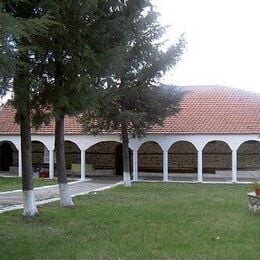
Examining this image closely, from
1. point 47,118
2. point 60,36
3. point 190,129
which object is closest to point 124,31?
point 60,36

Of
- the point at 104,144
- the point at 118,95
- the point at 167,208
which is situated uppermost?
the point at 118,95

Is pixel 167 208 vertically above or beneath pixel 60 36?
beneath

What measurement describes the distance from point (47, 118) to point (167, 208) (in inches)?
165

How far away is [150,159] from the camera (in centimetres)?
3003

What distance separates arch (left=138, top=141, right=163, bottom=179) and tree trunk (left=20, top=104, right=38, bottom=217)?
16846mm

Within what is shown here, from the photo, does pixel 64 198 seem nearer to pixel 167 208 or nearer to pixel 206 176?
pixel 167 208

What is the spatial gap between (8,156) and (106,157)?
6.67 meters

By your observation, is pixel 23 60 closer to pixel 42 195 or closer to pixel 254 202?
pixel 254 202

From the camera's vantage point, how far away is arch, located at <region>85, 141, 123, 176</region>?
30781mm

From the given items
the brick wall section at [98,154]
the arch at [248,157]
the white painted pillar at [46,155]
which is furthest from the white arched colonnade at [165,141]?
the brick wall section at [98,154]

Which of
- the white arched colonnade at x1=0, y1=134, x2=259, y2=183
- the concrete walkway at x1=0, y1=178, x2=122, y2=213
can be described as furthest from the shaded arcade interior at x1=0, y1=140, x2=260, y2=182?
the concrete walkway at x1=0, y1=178, x2=122, y2=213

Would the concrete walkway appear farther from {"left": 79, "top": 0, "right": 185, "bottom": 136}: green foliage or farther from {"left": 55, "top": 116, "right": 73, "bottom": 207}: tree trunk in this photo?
{"left": 79, "top": 0, "right": 185, "bottom": 136}: green foliage

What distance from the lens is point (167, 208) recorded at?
47.6 ft

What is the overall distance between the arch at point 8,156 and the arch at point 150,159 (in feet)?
26.3
